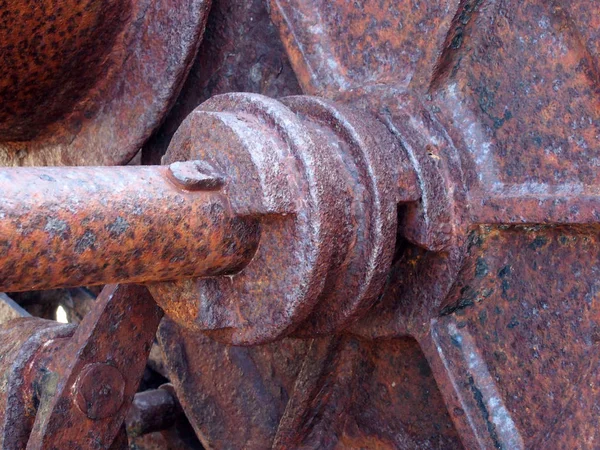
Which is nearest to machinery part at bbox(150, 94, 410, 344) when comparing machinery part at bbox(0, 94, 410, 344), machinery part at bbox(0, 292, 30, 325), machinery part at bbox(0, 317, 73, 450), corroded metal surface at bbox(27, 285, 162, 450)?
machinery part at bbox(0, 94, 410, 344)

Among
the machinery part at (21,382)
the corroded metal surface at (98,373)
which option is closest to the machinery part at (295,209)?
the corroded metal surface at (98,373)

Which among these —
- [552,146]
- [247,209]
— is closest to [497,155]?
[552,146]

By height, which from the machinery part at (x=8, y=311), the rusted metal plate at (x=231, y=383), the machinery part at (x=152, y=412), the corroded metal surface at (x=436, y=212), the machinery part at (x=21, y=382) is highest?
the corroded metal surface at (x=436, y=212)

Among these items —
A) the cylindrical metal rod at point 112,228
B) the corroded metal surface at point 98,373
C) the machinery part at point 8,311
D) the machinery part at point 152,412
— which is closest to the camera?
the cylindrical metal rod at point 112,228

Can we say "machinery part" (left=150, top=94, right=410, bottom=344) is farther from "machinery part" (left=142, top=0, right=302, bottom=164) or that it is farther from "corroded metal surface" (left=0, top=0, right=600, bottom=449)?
"machinery part" (left=142, top=0, right=302, bottom=164)

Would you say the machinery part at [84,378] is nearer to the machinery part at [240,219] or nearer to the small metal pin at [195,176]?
the machinery part at [240,219]

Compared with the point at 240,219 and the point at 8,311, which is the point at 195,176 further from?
the point at 8,311

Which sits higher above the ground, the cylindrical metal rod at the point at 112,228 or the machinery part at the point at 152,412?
the cylindrical metal rod at the point at 112,228
